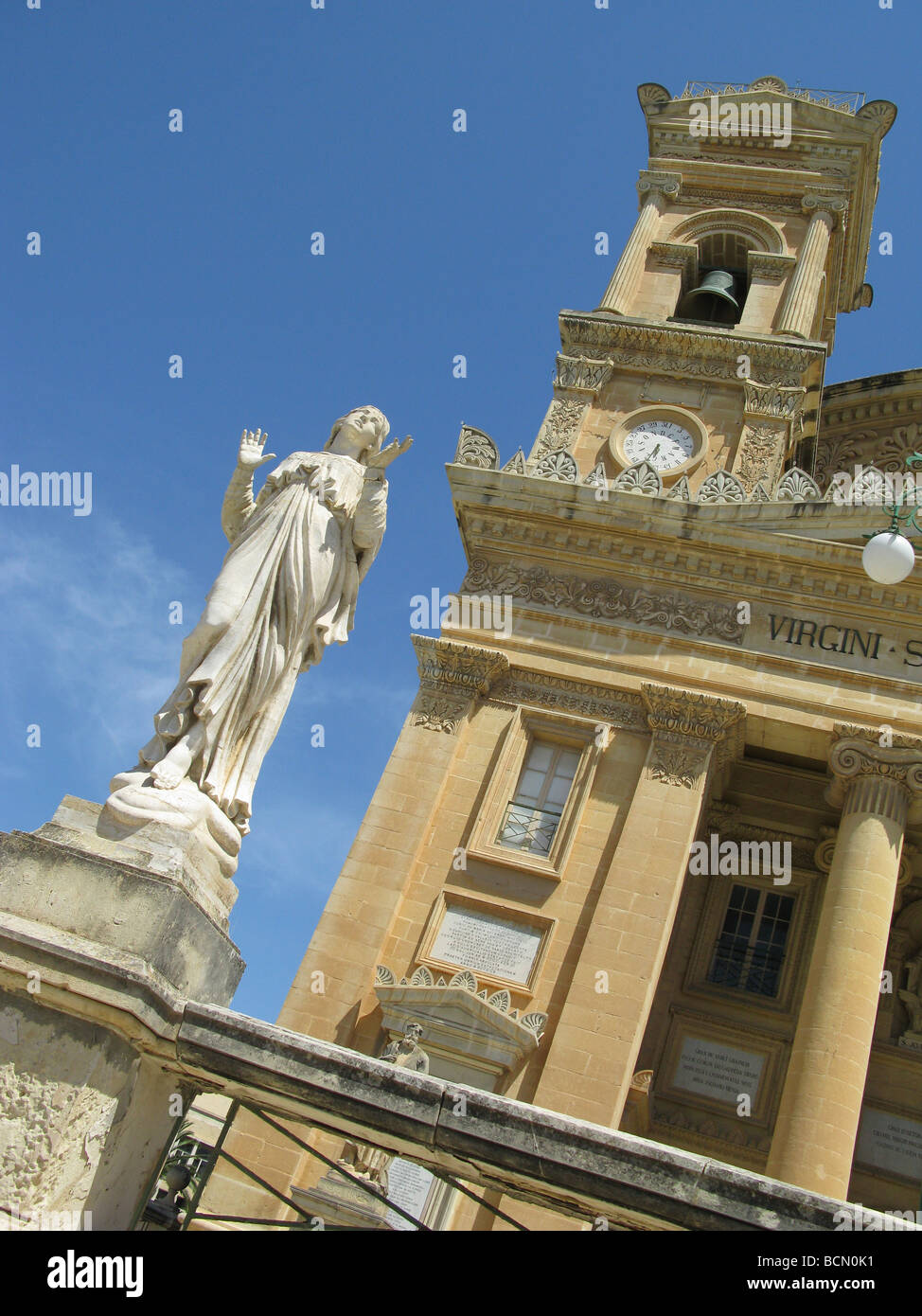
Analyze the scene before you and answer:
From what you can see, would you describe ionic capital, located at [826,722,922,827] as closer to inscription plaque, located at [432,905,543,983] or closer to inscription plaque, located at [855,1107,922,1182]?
inscription plaque, located at [855,1107,922,1182]

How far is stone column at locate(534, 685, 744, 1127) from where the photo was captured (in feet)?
45.1

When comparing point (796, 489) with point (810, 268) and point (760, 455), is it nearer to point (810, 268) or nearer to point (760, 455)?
point (760, 455)

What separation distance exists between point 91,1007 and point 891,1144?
1579cm

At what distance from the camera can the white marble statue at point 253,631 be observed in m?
4.71

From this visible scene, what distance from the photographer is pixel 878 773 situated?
15.6 m

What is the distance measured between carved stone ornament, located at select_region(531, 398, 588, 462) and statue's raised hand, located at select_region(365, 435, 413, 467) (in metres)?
14.9

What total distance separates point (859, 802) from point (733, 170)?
51.8ft

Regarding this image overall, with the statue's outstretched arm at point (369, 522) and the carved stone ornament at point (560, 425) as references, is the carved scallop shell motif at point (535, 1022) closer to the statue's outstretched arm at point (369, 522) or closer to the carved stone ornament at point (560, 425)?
the statue's outstretched arm at point (369, 522)

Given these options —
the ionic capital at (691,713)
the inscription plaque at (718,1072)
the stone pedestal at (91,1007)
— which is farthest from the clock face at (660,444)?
the stone pedestal at (91,1007)

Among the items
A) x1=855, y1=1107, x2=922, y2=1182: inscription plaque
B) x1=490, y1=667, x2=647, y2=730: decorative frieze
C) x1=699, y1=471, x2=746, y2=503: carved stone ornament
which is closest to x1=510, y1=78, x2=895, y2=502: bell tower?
x1=699, y1=471, x2=746, y2=503: carved stone ornament

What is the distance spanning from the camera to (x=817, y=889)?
1830 centimetres

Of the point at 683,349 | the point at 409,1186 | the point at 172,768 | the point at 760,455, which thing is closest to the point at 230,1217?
the point at 172,768

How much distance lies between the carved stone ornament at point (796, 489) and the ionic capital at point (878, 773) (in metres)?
3.94
